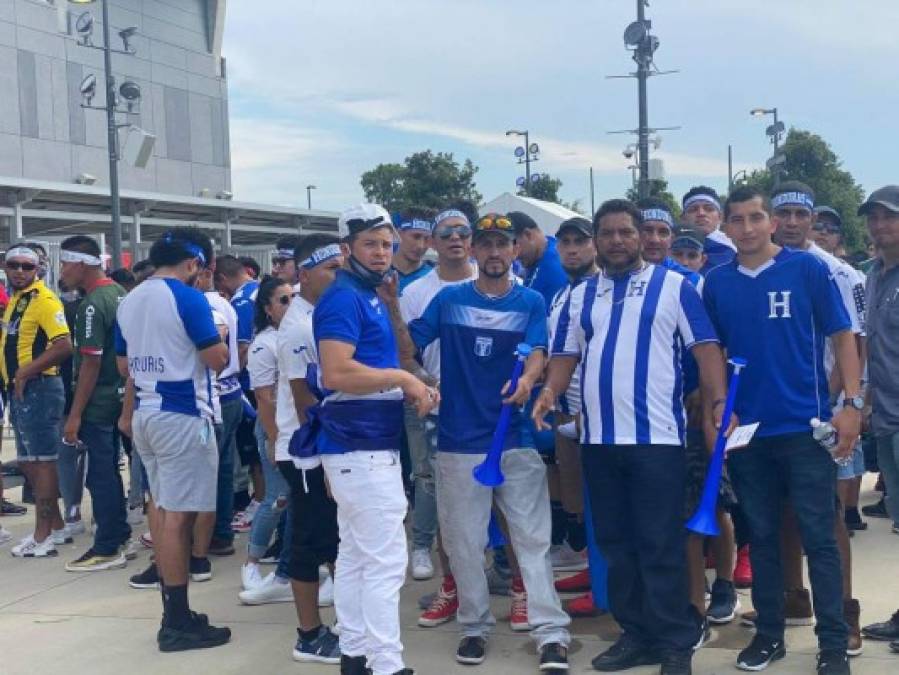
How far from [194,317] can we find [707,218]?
3.28 metres

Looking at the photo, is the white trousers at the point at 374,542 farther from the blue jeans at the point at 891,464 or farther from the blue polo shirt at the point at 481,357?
the blue jeans at the point at 891,464

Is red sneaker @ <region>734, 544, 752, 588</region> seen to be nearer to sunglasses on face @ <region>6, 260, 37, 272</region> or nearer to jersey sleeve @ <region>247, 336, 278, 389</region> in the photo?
jersey sleeve @ <region>247, 336, 278, 389</region>

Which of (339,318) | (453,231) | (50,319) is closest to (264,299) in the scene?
(453,231)

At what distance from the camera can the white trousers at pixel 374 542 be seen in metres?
3.93

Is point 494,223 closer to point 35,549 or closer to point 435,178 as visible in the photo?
point 35,549

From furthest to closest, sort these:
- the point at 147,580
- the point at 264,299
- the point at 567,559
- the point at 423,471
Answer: the point at 567,559, the point at 147,580, the point at 264,299, the point at 423,471

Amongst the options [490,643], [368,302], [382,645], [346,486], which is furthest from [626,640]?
[368,302]

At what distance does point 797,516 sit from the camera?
411cm

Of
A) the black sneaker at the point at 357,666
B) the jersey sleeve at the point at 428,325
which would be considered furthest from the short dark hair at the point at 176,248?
the black sneaker at the point at 357,666

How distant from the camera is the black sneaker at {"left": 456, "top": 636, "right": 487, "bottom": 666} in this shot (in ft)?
14.7

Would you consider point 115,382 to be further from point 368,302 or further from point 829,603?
point 829,603

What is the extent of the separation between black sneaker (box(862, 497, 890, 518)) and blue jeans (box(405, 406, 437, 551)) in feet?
10.9

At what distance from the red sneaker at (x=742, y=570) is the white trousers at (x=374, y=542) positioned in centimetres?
239

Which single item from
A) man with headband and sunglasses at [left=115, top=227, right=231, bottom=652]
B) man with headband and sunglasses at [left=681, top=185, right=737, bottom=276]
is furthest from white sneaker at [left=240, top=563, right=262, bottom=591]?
man with headband and sunglasses at [left=681, top=185, right=737, bottom=276]
